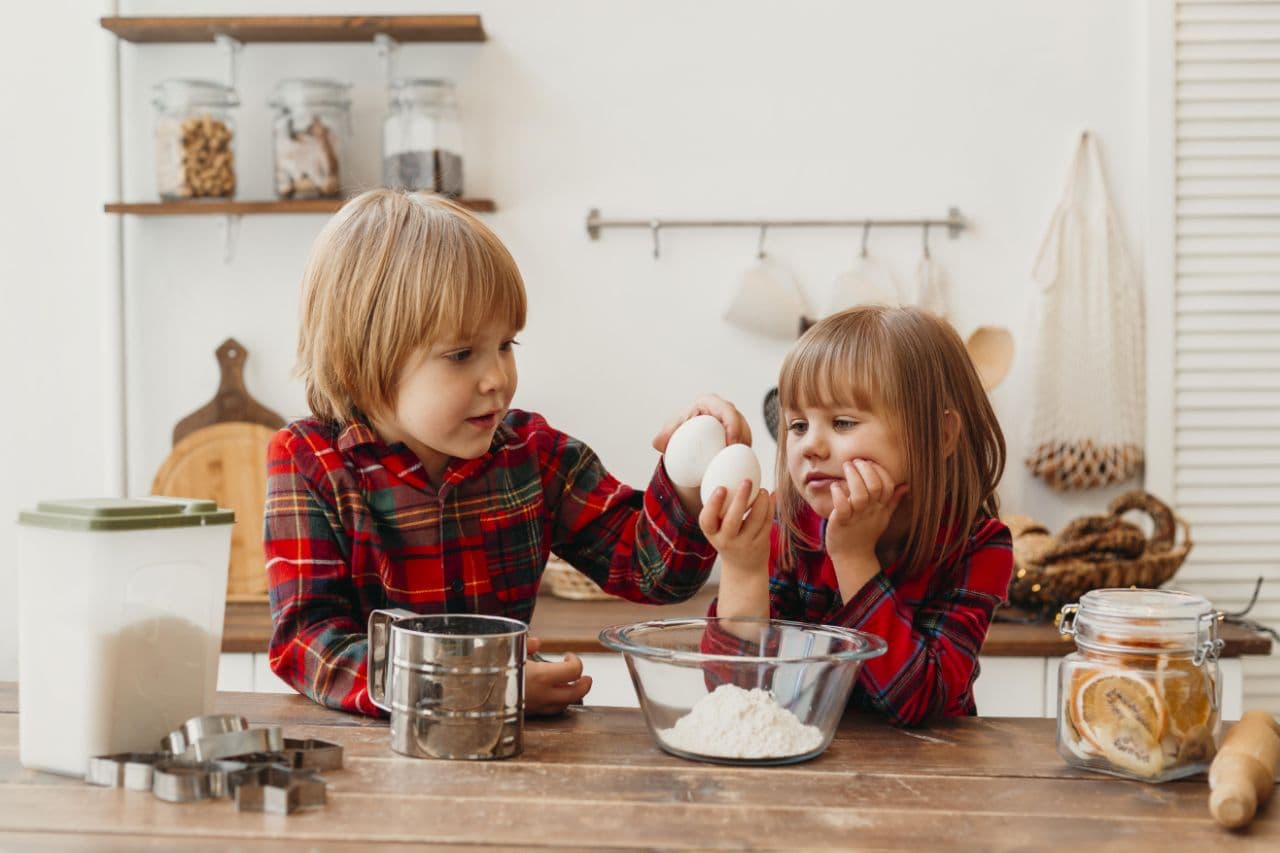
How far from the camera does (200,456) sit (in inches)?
94.7

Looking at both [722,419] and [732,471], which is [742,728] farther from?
[722,419]

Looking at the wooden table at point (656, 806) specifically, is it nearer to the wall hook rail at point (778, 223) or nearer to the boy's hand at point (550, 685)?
the boy's hand at point (550, 685)

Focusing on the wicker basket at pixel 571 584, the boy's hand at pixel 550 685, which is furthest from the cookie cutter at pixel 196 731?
the wicker basket at pixel 571 584

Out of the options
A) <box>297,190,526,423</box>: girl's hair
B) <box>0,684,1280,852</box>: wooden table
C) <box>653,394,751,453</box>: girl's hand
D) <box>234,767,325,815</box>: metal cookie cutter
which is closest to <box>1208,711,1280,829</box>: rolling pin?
<box>0,684,1280,852</box>: wooden table

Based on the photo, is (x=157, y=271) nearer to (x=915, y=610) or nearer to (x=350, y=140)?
(x=350, y=140)

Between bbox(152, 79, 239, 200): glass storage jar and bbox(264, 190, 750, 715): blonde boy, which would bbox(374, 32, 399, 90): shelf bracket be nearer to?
bbox(152, 79, 239, 200): glass storage jar

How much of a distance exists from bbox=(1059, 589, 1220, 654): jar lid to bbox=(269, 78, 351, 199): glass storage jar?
70.2 inches

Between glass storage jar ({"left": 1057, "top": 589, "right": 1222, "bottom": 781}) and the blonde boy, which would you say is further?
the blonde boy

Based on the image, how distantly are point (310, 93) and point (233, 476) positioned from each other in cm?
71

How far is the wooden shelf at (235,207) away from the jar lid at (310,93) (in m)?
0.18

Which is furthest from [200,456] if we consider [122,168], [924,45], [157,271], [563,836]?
[563,836]

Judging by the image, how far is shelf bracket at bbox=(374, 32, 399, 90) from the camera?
2.40 m

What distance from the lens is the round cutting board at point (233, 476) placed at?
2367mm

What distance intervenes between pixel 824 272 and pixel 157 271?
127cm
